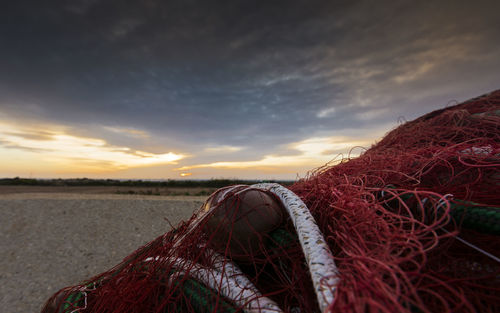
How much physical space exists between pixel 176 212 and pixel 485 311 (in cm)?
775

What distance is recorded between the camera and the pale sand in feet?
13.9

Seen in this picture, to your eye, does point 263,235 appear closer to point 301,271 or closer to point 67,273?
point 301,271

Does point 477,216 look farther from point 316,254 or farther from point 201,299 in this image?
point 201,299

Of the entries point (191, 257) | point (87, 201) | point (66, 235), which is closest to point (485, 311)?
point (191, 257)

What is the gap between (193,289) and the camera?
1.45 meters

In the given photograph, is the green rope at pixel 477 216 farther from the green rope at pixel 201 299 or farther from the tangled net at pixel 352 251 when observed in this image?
the green rope at pixel 201 299

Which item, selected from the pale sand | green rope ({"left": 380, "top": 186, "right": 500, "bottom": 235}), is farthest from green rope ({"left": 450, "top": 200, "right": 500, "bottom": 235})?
the pale sand

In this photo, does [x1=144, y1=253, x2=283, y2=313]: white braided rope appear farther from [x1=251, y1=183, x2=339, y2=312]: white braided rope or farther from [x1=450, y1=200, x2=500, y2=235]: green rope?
[x1=450, y1=200, x2=500, y2=235]: green rope

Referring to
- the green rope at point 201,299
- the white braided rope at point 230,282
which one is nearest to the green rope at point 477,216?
the white braided rope at point 230,282

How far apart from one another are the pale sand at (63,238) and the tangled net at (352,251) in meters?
2.87

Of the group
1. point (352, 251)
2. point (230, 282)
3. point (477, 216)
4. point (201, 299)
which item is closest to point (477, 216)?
point (477, 216)

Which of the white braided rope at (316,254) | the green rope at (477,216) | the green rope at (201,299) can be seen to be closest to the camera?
the white braided rope at (316,254)

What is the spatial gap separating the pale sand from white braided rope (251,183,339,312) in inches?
166

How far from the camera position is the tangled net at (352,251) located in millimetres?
939
